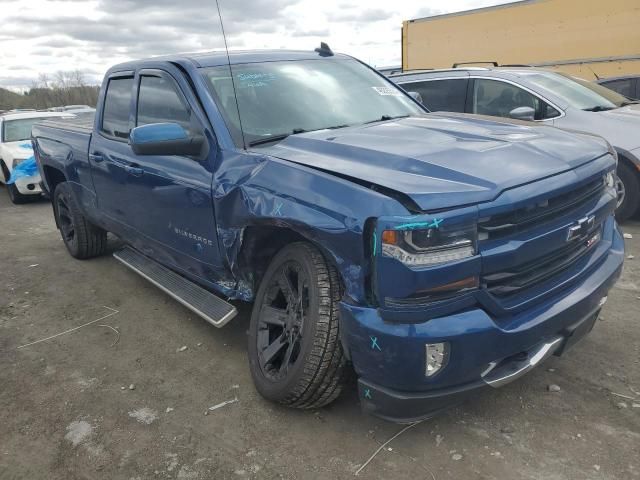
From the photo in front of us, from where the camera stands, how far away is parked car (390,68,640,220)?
5.77m

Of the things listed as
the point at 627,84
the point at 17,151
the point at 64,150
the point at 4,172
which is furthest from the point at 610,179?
the point at 4,172

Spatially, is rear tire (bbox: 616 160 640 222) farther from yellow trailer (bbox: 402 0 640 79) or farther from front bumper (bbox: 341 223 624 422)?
yellow trailer (bbox: 402 0 640 79)

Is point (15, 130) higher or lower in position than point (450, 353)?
higher

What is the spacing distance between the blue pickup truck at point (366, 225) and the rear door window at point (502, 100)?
291 cm

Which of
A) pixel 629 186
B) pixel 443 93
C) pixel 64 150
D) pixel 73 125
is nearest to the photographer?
pixel 64 150

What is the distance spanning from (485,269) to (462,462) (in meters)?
0.90

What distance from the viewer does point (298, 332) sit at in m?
2.69

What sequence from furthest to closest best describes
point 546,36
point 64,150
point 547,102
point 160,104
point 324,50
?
point 546,36 < point 547,102 < point 64,150 < point 324,50 < point 160,104

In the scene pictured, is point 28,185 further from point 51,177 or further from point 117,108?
point 117,108

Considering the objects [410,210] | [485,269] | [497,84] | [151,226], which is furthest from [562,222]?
[497,84]

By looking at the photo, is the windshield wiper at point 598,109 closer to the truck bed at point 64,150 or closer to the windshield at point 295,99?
the windshield at point 295,99

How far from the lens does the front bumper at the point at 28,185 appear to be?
377 inches

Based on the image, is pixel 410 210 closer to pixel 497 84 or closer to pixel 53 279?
pixel 53 279

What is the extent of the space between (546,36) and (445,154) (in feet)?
34.1
